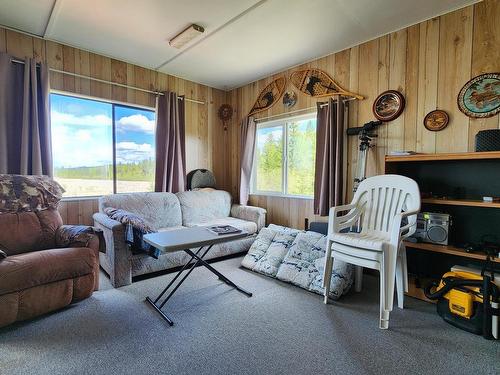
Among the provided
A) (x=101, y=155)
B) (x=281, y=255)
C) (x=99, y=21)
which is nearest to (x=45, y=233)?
(x=101, y=155)

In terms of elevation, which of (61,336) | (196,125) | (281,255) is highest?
(196,125)

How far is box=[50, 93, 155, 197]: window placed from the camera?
3.22 metres

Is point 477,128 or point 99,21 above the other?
point 99,21

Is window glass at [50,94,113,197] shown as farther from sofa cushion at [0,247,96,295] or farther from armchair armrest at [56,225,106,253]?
sofa cushion at [0,247,96,295]

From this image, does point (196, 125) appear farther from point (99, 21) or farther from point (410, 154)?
point (410, 154)

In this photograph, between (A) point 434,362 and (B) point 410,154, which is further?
(B) point 410,154

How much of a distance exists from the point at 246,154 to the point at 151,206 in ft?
5.63

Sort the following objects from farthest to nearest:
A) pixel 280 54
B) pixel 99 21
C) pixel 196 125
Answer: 1. pixel 196 125
2. pixel 280 54
3. pixel 99 21

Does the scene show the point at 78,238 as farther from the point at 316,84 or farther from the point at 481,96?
the point at 481,96

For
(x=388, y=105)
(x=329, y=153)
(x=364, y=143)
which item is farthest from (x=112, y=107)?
(x=388, y=105)

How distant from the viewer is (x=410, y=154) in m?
2.40

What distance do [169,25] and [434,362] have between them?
11.5 ft

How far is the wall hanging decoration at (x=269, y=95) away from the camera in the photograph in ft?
12.8

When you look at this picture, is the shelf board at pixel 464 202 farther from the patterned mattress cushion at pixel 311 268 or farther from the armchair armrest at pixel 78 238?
the armchair armrest at pixel 78 238
